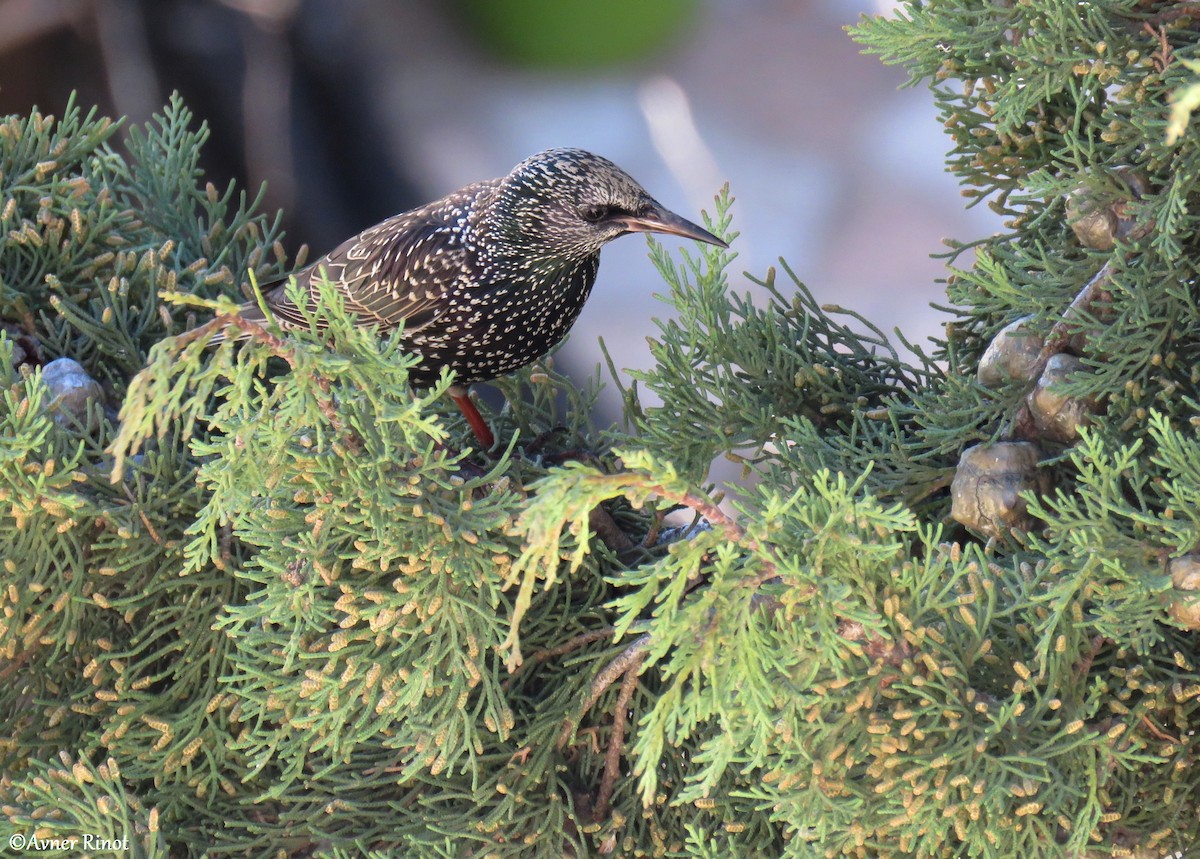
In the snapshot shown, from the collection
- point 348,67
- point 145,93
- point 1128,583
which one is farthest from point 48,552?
point 348,67

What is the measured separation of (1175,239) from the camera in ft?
1.90

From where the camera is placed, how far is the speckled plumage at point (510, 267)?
2.99 ft

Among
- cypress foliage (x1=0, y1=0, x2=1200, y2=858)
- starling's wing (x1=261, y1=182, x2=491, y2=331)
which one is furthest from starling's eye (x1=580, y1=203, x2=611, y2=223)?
cypress foliage (x1=0, y1=0, x2=1200, y2=858)

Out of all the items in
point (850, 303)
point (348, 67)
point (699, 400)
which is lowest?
point (850, 303)

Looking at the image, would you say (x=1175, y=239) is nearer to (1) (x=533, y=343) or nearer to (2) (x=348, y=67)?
(1) (x=533, y=343)

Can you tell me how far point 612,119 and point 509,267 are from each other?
1.01 m

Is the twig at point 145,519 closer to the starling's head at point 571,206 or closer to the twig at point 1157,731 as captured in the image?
the starling's head at point 571,206

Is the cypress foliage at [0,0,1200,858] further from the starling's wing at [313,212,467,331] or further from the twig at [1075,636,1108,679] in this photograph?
the starling's wing at [313,212,467,331]

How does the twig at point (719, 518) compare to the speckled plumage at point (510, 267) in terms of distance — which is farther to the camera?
the speckled plumage at point (510, 267)

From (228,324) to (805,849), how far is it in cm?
32

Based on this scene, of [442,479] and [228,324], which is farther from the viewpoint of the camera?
[442,479]

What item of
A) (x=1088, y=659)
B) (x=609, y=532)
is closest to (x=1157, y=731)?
(x=1088, y=659)

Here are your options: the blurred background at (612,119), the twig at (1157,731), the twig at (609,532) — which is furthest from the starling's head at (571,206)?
the blurred background at (612,119)

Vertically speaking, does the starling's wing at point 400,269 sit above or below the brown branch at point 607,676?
above
